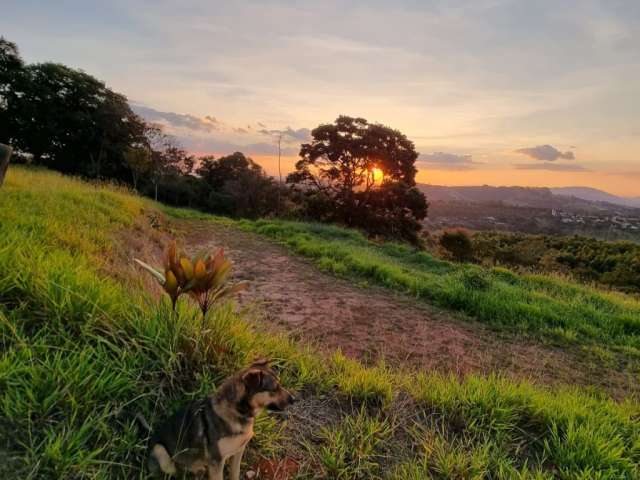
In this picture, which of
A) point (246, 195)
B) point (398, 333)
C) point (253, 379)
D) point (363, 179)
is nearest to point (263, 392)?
point (253, 379)

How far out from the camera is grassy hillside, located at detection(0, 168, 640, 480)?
1756mm

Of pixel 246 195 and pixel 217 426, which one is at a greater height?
pixel 246 195

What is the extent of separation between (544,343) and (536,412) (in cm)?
323

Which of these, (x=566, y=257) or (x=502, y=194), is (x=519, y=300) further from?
(x=502, y=194)

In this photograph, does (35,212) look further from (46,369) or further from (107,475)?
(107,475)

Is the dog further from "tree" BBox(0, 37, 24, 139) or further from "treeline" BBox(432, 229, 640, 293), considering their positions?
"tree" BBox(0, 37, 24, 139)

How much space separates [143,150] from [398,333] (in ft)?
79.8

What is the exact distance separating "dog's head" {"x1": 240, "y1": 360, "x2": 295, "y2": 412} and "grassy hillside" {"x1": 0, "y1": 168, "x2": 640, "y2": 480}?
0.65 metres

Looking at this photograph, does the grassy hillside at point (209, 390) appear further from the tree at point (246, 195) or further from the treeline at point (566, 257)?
the tree at point (246, 195)

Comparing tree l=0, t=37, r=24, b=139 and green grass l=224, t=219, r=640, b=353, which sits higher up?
tree l=0, t=37, r=24, b=139

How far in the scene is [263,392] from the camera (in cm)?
158

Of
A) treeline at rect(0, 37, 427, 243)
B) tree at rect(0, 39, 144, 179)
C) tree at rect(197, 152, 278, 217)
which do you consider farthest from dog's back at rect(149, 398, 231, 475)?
tree at rect(197, 152, 278, 217)

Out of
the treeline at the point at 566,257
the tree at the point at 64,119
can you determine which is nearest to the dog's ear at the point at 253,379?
the treeline at the point at 566,257

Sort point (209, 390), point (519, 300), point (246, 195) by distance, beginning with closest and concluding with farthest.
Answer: point (209, 390)
point (519, 300)
point (246, 195)
